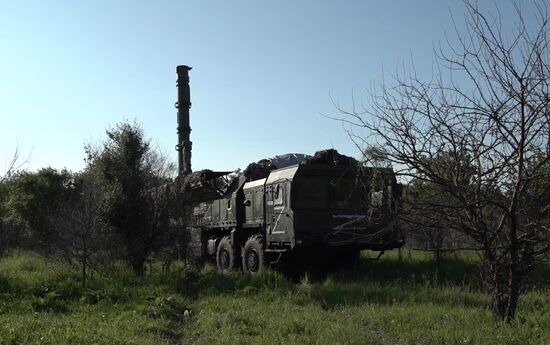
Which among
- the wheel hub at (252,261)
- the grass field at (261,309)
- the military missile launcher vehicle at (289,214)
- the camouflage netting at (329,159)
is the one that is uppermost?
the camouflage netting at (329,159)

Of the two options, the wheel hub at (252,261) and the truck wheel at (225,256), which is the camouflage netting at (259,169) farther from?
the wheel hub at (252,261)

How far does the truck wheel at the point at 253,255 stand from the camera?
1584cm

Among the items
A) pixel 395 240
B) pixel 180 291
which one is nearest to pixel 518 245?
pixel 395 240

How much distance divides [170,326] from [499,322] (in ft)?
15.4

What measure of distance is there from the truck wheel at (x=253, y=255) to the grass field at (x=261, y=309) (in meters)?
0.82

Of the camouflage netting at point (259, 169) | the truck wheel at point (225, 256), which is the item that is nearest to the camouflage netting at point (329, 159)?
the camouflage netting at point (259, 169)

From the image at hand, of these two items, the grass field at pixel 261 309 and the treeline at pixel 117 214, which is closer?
the grass field at pixel 261 309

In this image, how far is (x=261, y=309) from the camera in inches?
427

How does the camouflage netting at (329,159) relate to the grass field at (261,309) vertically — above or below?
above

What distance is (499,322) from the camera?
8430 millimetres

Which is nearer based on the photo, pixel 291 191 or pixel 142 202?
pixel 291 191

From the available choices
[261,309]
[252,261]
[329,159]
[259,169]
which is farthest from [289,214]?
[261,309]

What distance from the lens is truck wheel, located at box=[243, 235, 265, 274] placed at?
1584 cm

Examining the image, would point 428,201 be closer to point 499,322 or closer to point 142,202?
point 499,322
